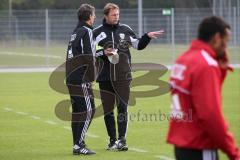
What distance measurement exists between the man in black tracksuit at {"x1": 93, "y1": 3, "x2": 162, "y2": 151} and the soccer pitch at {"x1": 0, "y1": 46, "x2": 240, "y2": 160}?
382mm

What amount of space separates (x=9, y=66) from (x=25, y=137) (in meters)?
22.9

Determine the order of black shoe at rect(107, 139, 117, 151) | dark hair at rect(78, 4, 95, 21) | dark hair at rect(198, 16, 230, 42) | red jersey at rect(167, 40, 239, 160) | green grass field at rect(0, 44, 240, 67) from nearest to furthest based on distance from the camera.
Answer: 1. red jersey at rect(167, 40, 239, 160)
2. dark hair at rect(198, 16, 230, 42)
3. dark hair at rect(78, 4, 95, 21)
4. black shoe at rect(107, 139, 117, 151)
5. green grass field at rect(0, 44, 240, 67)

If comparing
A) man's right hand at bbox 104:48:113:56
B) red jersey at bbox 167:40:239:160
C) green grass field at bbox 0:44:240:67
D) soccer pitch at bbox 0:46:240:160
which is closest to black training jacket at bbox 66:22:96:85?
man's right hand at bbox 104:48:113:56

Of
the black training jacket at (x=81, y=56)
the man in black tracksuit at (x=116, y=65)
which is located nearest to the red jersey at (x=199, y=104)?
the black training jacket at (x=81, y=56)

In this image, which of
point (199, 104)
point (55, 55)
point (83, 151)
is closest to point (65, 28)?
point (55, 55)

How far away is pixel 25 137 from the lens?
12.2 m

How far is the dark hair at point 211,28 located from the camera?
16.0 feet

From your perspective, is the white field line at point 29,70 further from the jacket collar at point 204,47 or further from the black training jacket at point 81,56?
the jacket collar at point 204,47

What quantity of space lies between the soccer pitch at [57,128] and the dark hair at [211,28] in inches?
188

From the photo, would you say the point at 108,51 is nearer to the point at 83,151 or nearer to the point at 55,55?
the point at 83,151

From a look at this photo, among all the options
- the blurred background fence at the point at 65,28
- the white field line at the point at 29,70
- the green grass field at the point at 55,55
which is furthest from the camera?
the green grass field at the point at 55,55

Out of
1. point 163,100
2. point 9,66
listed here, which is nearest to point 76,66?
point 163,100

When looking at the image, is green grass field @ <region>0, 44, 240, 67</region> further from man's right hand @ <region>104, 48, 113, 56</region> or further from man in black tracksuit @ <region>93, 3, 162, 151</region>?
man's right hand @ <region>104, 48, 113, 56</region>

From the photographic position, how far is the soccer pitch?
1030 centimetres
